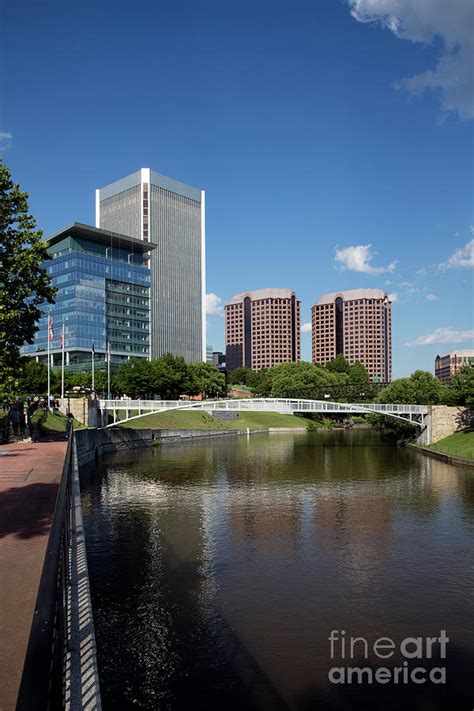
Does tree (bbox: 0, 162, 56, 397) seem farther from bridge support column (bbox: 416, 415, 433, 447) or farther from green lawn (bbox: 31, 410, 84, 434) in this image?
bridge support column (bbox: 416, 415, 433, 447)

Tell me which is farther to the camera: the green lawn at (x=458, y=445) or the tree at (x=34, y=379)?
the tree at (x=34, y=379)

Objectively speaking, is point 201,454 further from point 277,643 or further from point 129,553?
point 277,643

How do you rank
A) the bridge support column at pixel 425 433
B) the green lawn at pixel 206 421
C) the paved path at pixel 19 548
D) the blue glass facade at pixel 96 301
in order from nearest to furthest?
the paved path at pixel 19 548
the bridge support column at pixel 425 433
the green lawn at pixel 206 421
the blue glass facade at pixel 96 301

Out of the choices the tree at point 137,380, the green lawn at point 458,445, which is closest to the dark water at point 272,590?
the green lawn at point 458,445

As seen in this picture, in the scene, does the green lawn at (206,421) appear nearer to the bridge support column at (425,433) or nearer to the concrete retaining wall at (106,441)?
the concrete retaining wall at (106,441)

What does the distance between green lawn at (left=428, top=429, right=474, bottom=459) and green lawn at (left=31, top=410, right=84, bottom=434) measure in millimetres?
41870

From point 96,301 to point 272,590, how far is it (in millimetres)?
130045

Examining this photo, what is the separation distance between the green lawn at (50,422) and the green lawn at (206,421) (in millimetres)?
28623

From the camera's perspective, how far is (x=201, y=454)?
7231cm

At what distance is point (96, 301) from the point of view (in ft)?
471

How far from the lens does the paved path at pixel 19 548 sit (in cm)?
751

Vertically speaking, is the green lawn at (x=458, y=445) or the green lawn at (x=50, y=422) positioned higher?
the green lawn at (x=50, y=422)

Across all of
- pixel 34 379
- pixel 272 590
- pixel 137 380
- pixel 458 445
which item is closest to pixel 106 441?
pixel 34 379

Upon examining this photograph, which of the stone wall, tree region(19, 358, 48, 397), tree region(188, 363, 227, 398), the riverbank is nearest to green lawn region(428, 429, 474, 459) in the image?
the riverbank
